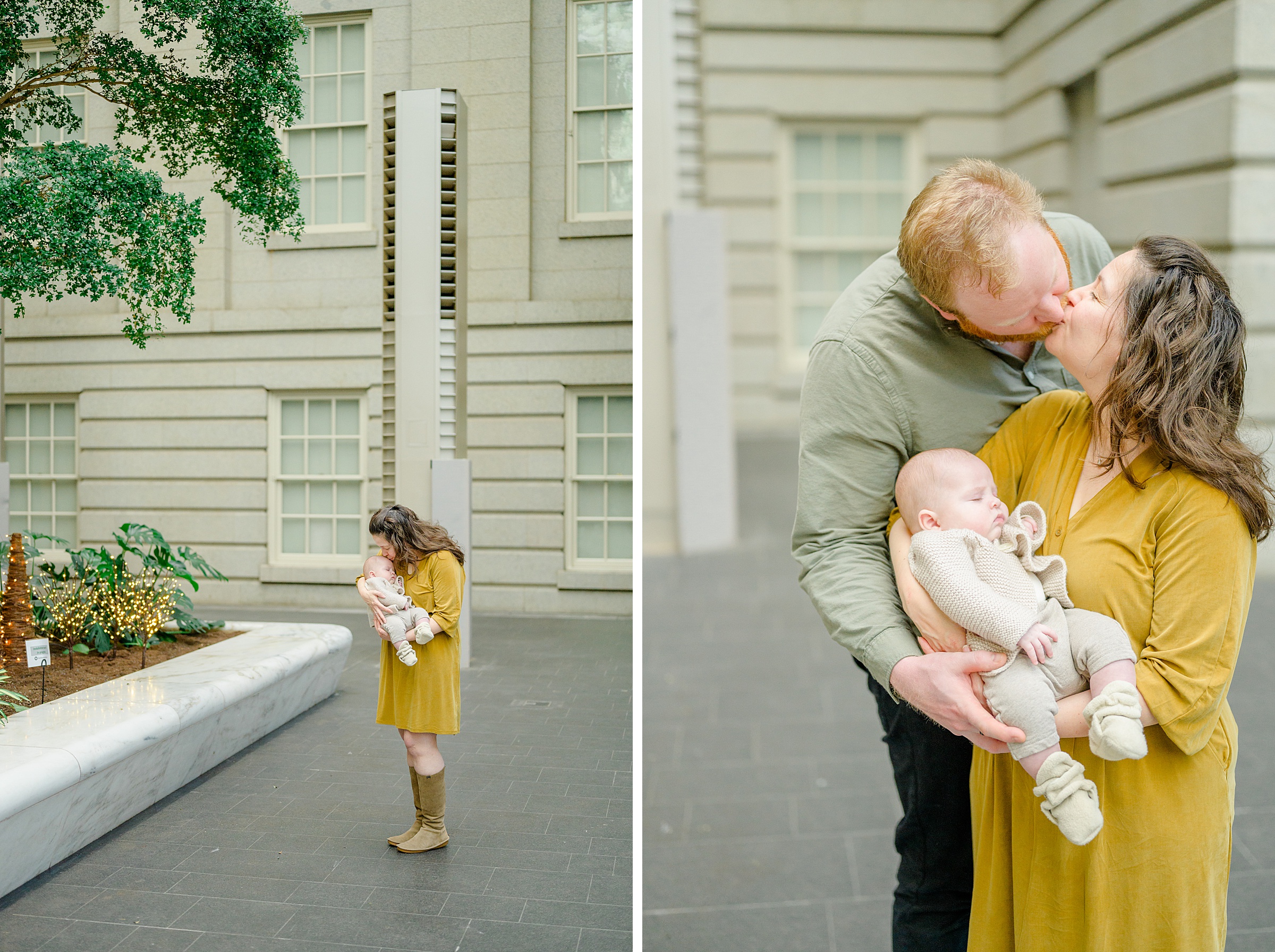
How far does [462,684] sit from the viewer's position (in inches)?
89.2

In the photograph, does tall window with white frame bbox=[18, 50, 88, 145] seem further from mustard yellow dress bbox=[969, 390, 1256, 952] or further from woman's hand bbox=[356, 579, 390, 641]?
mustard yellow dress bbox=[969, 390, 1256, 952]

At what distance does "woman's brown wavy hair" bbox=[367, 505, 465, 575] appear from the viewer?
83.7 inches

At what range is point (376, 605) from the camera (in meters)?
2.10

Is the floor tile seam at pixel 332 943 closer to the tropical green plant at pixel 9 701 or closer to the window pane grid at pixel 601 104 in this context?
the tropical green plant at pixel 9 701

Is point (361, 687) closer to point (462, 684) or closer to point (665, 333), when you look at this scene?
point (462, 684)

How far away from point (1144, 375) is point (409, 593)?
5.25ft

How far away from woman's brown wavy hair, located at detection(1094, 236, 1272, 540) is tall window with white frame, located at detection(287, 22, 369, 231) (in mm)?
1693

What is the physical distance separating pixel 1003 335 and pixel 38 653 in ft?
7.00

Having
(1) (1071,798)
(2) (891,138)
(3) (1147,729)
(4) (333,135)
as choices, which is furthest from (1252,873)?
(2) (891,138)

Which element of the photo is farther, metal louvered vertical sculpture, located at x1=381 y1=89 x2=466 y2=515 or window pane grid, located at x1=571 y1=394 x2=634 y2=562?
window pane grid, located at x1=571 y1=394 x2=634 y2=562

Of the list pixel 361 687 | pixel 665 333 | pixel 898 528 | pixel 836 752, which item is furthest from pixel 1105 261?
pixel 665 333

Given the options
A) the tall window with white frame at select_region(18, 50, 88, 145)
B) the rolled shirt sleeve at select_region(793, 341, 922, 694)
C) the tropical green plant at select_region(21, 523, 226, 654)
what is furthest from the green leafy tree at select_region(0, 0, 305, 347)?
the rolled shirt sleeve at select_region(793, 341, 922, 694)

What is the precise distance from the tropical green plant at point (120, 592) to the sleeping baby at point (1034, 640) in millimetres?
1703

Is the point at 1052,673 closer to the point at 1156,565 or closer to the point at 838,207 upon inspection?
the point at 1156,565
